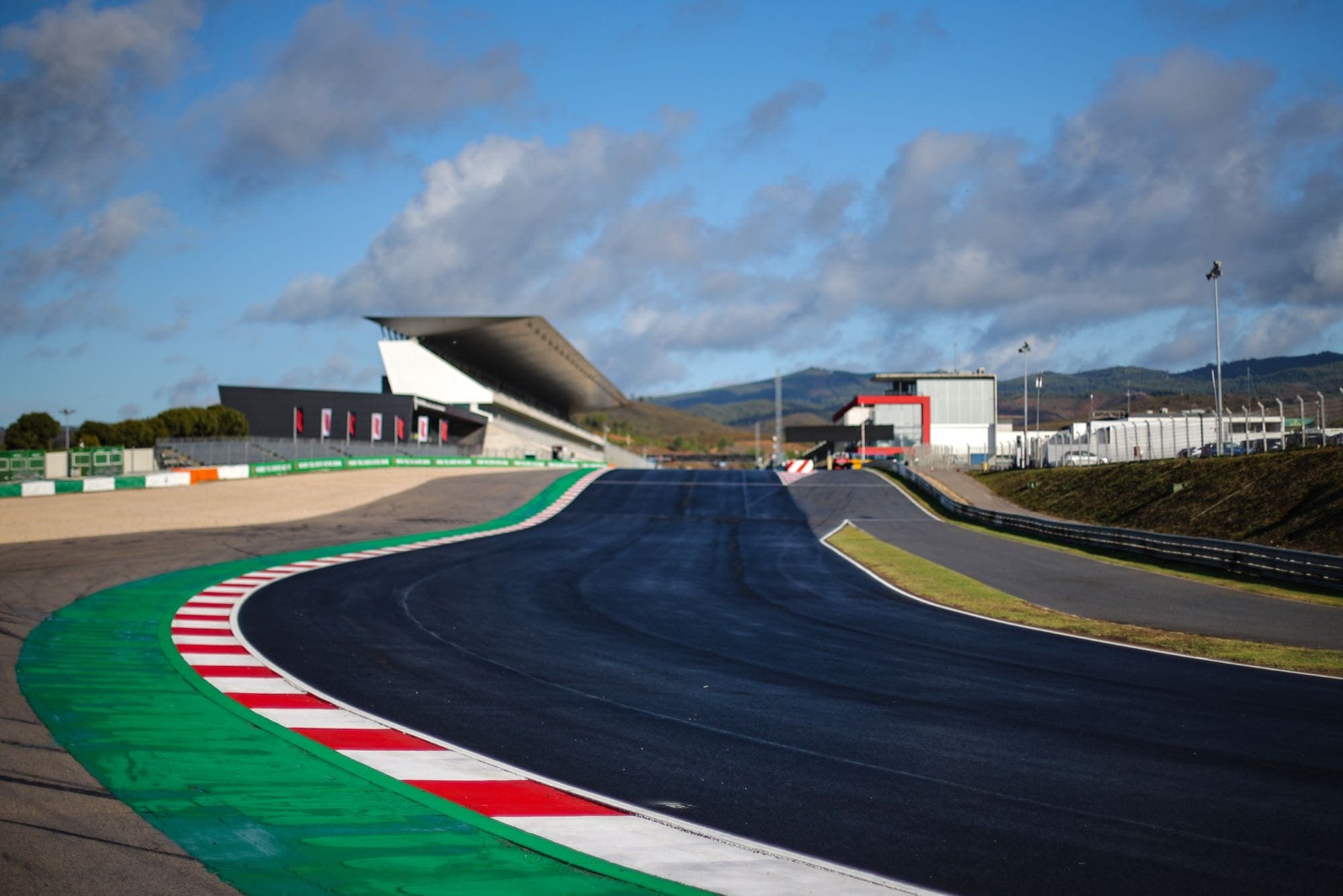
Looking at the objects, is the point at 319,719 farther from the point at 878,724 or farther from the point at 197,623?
the point at 197,623

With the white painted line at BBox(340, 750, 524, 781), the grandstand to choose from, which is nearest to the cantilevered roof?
the grandstand

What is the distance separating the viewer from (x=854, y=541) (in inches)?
1218

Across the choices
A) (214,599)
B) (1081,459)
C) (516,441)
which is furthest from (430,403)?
(214,599)

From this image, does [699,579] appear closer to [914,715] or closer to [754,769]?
[914,715]

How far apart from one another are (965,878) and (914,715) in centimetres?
356

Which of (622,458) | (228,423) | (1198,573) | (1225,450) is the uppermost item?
(228,423)

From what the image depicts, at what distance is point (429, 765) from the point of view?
6930 mm

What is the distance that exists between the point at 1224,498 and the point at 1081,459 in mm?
18075

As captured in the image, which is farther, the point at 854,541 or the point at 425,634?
the point at 854,541

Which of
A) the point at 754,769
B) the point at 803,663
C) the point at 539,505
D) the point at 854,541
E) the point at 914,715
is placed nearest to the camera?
the point at 754,769

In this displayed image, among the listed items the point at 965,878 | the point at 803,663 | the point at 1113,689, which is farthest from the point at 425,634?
the point at 965,878

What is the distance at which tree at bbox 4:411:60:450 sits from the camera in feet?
304

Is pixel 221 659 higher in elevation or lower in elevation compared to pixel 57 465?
lower

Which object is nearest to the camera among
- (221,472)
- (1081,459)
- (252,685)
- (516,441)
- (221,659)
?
(252,685)
